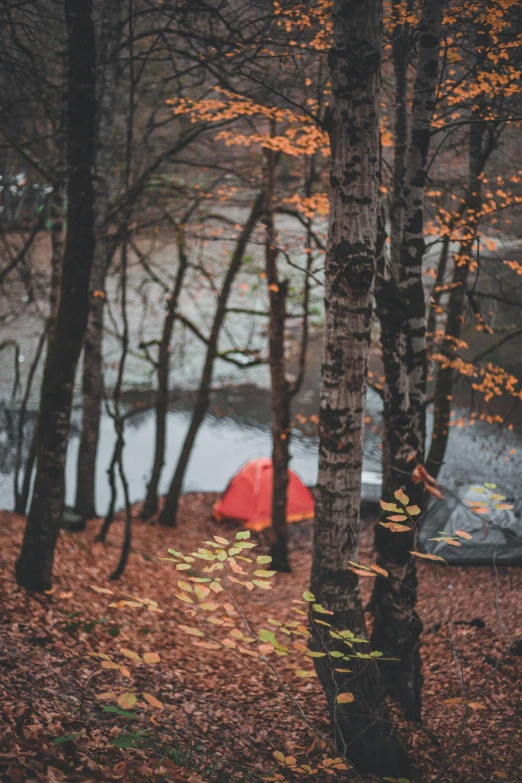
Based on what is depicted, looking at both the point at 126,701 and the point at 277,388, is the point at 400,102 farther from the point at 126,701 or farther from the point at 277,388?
the point at 126,701

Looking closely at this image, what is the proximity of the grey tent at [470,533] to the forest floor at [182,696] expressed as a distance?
0.76 m

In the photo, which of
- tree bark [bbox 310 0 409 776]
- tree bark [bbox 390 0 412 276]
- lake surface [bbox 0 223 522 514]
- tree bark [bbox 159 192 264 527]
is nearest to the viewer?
tree bark [bbox 310 0 409 776]

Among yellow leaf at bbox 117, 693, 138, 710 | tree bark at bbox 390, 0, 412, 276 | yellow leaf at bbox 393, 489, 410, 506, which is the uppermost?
tree bark at bbox 390, 0, 412, 276

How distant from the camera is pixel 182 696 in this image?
4941 millimetres

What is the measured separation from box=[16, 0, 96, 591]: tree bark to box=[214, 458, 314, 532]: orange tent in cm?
816

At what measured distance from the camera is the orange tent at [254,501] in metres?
14.1

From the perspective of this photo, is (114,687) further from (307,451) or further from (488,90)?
(307,451)

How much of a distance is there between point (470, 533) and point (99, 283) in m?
7.94

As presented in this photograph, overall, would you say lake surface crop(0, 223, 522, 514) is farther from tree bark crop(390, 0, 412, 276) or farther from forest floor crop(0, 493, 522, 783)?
forest floor crop(0, 493, 522, 783)

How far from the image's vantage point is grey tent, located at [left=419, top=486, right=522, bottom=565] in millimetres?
9352

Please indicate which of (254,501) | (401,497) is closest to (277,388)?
(254,501)

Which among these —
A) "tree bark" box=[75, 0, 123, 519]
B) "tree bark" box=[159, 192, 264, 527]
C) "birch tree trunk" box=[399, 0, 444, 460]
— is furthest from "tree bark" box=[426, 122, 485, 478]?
"tree bark" box=[75, 0, 123, 519]

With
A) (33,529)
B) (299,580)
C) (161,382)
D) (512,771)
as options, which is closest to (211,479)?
(161,382)

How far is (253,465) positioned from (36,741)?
37.3 feet
